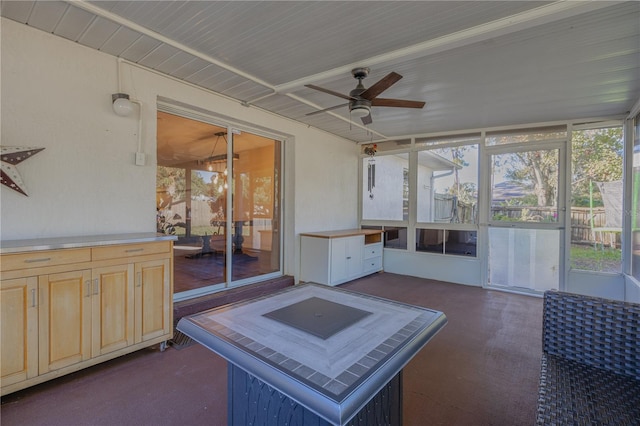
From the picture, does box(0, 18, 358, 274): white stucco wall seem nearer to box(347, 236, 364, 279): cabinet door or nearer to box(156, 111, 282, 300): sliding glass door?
box(156, 111, 282, 300): sliding glass door

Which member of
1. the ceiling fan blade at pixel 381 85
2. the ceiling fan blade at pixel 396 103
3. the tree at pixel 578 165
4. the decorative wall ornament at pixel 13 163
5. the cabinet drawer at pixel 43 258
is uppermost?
the ceiling fan blade at pixel 381 85

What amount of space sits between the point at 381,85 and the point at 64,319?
299cm

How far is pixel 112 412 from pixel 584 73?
15.7 ft

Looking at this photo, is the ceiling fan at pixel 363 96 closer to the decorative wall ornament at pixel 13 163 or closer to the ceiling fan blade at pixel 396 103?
the ceiling fan blade at pixel 396 103

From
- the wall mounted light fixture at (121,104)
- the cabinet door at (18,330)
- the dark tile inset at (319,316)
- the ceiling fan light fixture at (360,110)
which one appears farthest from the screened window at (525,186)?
the cabinet door at (18,330)

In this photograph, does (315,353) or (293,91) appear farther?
(293,91)

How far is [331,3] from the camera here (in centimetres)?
195

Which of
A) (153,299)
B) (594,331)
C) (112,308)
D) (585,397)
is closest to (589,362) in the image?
(594,331)

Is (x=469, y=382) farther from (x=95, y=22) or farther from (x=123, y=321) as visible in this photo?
(x=95, y=22)

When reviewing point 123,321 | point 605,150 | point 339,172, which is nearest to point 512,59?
point 605,150

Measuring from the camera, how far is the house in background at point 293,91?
2.13 m

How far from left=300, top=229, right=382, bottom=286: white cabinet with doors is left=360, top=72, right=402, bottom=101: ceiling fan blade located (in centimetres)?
228

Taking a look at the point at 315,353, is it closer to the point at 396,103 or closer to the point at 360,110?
the point at 360,110

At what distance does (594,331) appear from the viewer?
1.54 metres
